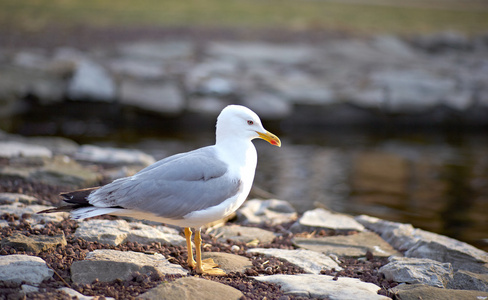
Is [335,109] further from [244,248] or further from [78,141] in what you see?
[244,248]

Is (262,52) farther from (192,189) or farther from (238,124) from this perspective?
(192,189)

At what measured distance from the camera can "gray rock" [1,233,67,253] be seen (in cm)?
309

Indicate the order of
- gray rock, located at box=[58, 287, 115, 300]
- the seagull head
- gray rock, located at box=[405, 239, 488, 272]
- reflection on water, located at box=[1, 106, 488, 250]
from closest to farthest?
1. gray rock, located at box=[58, 287, 115, 300]
2. the seagull head
3. gray rock, located at box=[405, 239, 488, 272]
4. reflection on water, located at box=[1, 106, 488, 250]

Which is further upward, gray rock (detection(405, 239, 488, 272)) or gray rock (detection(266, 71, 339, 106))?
gray rock (detection(266, 71, 339, 106))

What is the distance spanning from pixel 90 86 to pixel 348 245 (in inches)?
265

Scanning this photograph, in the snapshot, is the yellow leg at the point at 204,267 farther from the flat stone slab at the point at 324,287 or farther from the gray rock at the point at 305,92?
the gray rock at the point at 305,92

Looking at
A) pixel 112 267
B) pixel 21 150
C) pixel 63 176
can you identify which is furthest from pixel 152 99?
pixel 112 267

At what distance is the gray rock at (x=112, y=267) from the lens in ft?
9.29

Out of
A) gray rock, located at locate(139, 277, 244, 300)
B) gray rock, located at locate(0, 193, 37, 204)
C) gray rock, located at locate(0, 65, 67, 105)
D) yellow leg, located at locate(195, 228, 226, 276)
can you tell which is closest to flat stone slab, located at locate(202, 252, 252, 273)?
yellow leg, located at locate(195, 228, 226, 276)

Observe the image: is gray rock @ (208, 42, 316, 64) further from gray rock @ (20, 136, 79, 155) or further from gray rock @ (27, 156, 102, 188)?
gray rock @ (27, 156, 102, 188)

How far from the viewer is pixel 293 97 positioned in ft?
32.5

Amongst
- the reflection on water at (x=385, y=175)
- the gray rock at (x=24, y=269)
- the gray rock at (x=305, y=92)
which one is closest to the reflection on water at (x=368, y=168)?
the reflection on water at (x=385, y=175)

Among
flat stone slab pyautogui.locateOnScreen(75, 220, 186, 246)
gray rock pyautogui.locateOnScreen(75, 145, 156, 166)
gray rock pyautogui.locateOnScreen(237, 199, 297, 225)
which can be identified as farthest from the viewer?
gray rock pyautogui.locateOnScreen(75, 145, 156, 166)

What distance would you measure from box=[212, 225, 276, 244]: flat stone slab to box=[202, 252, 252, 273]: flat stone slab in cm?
45
